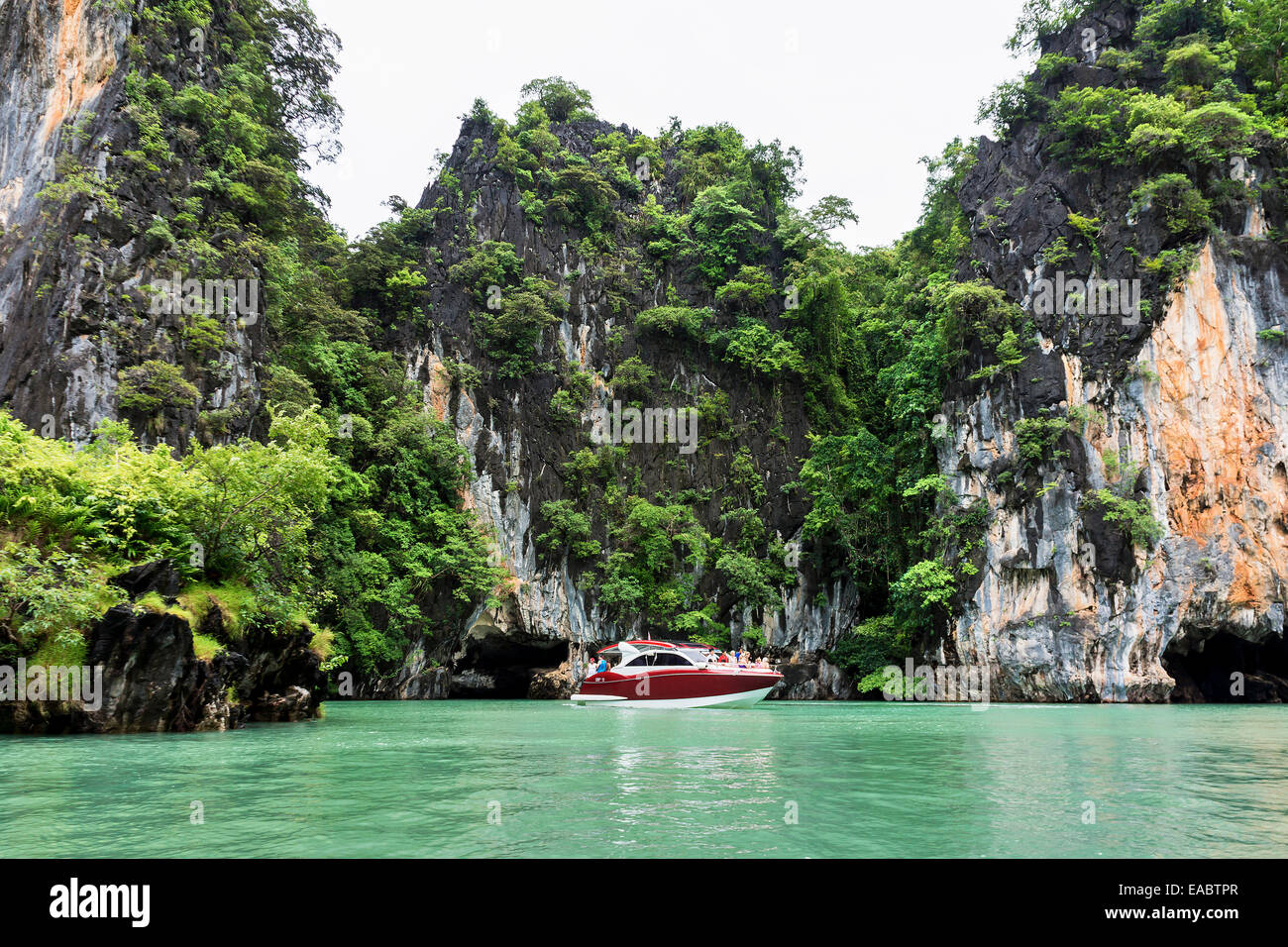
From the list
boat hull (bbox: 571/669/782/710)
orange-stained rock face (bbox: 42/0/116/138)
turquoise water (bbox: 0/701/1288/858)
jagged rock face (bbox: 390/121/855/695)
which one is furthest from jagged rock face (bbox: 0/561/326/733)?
orange-stained rock face (bbox: 42/0/116/138)

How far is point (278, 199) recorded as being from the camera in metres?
21.8

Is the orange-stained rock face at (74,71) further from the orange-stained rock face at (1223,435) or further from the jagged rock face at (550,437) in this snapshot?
the orange-stained rock face at (1223,435)

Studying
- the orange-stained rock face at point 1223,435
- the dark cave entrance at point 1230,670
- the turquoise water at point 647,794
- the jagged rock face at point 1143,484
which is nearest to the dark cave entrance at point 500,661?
the jagged rock face at point 1143,484

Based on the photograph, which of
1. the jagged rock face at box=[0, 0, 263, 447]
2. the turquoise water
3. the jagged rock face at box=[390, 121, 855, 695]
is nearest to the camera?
the turquoise water

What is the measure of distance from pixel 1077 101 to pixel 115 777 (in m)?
30.8

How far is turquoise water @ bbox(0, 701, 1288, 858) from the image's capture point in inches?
184

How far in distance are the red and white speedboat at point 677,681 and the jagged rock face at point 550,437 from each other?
673 cm

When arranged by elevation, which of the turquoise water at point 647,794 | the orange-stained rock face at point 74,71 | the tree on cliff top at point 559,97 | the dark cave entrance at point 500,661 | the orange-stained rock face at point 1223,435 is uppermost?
the tree on cliff top at point 559,97

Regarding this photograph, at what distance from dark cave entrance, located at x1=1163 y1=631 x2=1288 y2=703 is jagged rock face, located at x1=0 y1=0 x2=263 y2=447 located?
28559 millimetres

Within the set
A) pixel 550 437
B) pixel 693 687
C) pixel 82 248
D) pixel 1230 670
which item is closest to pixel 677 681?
pixel 693 687

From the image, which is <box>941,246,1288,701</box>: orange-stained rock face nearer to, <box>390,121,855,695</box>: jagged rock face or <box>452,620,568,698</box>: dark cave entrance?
<box>390,121,855,695</box>: jagged rock face

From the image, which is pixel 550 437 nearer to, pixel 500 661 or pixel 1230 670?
pixel 500 661

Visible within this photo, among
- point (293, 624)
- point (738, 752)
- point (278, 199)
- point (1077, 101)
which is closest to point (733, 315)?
point (1077, 101)

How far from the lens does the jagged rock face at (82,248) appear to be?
16.7m
